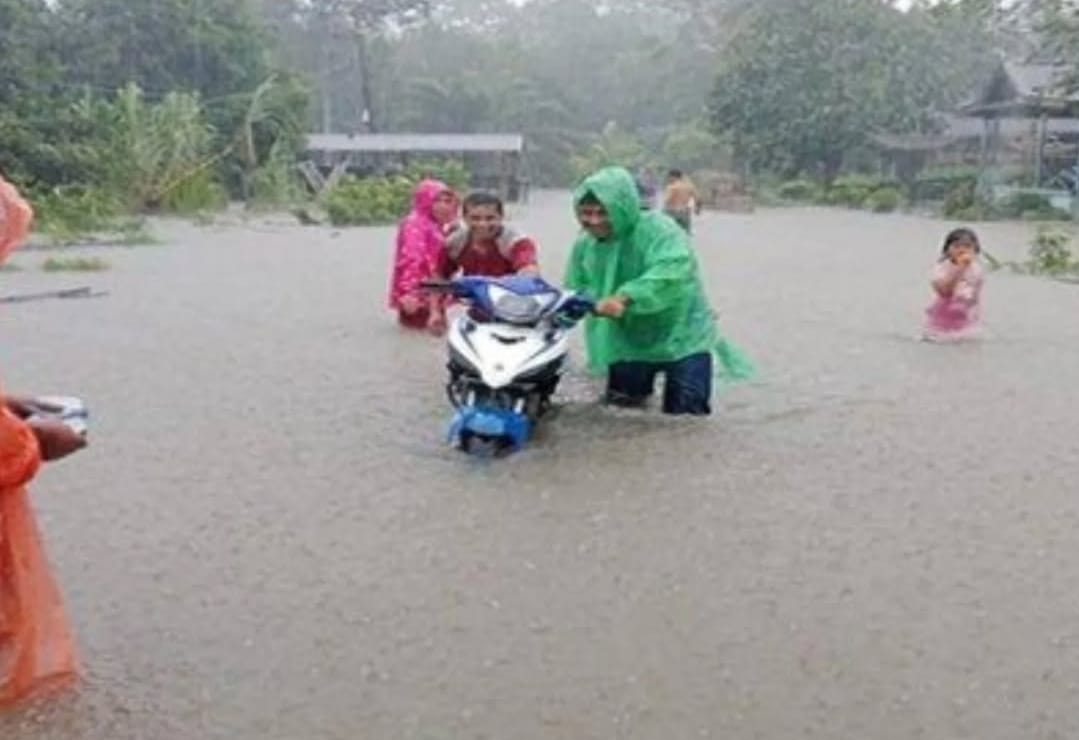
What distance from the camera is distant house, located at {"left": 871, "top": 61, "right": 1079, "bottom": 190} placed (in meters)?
32.3

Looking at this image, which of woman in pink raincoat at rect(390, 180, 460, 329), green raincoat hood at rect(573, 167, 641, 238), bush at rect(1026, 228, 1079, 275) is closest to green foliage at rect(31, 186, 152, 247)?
woman in pink raincoat at rect(390, 180, 460, 329)

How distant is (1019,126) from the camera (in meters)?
36.6

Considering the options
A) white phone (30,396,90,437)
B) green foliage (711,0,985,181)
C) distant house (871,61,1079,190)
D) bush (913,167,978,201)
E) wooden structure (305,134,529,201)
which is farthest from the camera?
wooden structure (305,134,529,201)

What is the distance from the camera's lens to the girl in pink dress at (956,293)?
362 inches

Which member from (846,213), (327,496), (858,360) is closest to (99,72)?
(846,213)

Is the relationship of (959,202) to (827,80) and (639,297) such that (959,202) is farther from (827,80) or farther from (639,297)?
(639,297)

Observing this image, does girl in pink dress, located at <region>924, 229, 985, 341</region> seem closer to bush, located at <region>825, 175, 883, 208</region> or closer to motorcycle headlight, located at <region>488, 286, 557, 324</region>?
motorcycle headlight, located at <region>488, 286, 557, 324</region>

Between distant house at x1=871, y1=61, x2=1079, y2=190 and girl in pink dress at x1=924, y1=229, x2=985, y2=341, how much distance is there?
21444 millimetres

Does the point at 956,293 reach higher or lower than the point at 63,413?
lower

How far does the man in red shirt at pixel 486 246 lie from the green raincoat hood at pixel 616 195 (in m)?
1.15

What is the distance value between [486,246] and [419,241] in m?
1.97

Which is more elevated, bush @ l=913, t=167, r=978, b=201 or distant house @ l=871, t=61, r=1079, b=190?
distant house @ l=871, t=61, r=1079, b=190

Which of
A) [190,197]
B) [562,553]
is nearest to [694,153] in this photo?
[190,197]

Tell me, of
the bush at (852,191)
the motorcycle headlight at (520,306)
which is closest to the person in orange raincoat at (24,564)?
the motorcycle headlight at (520,306)
